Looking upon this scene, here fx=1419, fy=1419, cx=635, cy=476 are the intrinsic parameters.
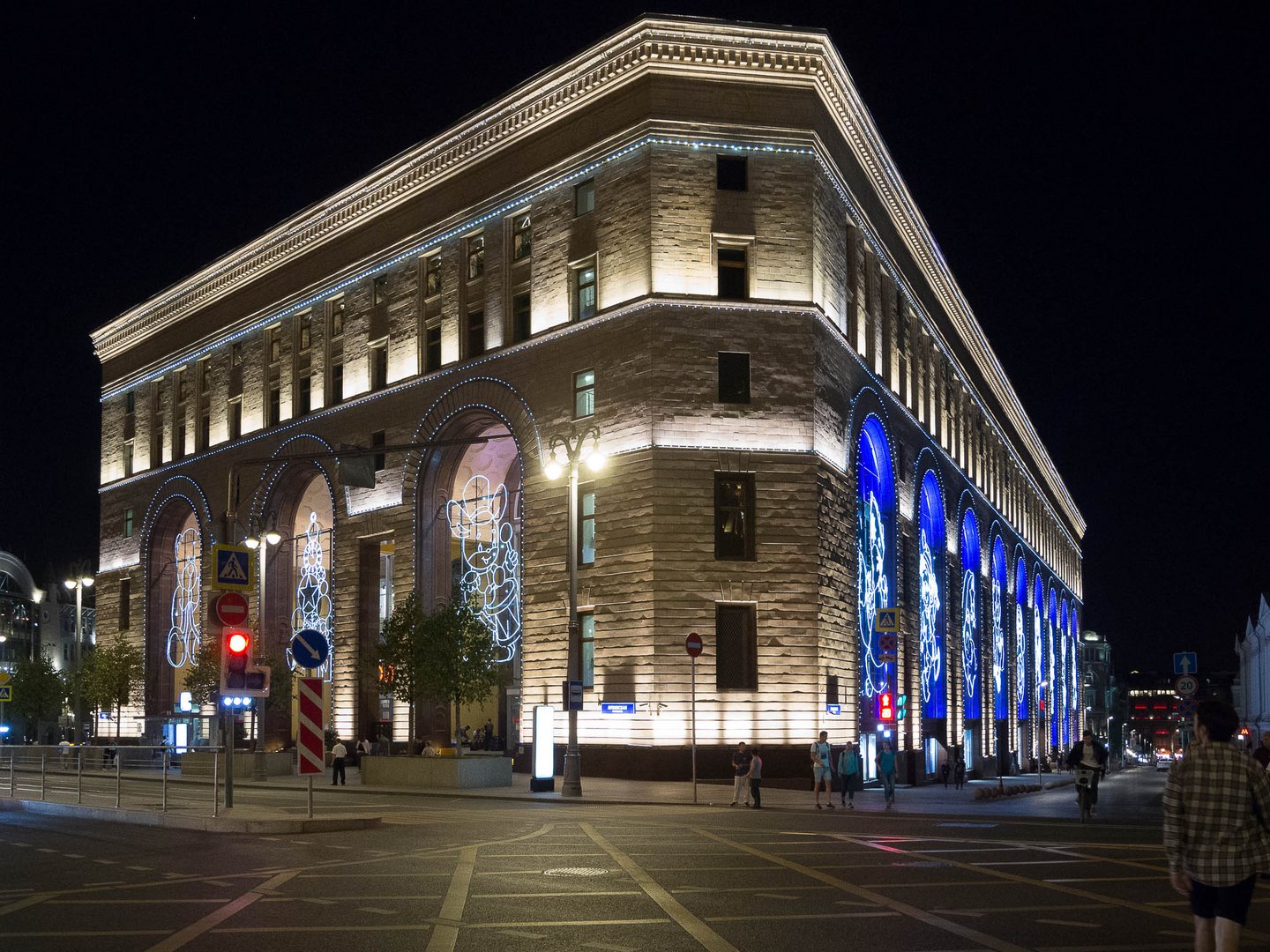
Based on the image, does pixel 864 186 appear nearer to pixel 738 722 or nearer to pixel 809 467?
pixel 809 467

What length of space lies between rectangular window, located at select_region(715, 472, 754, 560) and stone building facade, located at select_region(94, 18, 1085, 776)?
85 mm

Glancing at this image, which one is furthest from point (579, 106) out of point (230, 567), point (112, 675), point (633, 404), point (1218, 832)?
point (1218, 832)

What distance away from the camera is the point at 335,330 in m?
63.0

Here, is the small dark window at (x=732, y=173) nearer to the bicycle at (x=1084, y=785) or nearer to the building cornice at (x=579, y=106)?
the building cornice at (x=579, y=106)

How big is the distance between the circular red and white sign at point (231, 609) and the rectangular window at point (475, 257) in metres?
30.4

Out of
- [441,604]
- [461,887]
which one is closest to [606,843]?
[461,887]

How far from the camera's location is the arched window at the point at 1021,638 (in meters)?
92.3

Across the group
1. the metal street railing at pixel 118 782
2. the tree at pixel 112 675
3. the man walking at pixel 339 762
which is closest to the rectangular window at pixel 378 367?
the man walking at pixel 339 762

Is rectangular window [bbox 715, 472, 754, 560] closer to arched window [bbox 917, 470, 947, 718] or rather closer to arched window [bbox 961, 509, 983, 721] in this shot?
arched window [bbox 917, 470, 947, 718]

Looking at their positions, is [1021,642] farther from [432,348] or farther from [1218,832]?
[1218,832]

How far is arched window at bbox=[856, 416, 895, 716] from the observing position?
51.3m

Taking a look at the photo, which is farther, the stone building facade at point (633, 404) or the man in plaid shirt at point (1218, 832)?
the stone building facade at point (633, 404)

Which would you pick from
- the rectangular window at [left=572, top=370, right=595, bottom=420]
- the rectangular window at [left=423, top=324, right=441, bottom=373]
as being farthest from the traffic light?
the rectangular window at [left=423, top=324, right=441, bottom=373]

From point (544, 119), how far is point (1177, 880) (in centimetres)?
4550
